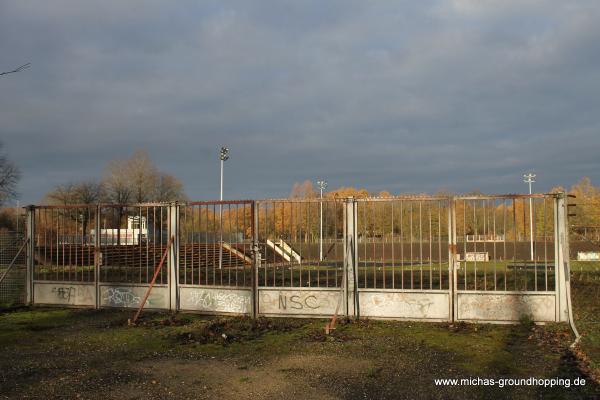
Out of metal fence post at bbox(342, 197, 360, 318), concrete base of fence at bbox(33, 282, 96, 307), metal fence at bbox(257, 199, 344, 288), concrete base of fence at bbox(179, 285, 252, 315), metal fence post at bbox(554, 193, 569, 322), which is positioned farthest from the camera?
concrete base of fence at bbox(33, 282, 96, 307)

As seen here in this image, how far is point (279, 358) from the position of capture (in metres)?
8.41

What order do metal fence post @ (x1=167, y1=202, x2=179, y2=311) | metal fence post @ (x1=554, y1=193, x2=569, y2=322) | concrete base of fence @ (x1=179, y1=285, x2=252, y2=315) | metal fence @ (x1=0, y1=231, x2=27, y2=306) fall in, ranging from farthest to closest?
metal fence @ (x1=0, y1=231, x2=27, y2=306) < metal fence post @ (x1=167, y1=202, x2=179, y2=311) < concrete base of fence @ (x1=179, y1=285, x2=252, y2=315) < metal fence post @ (x1=554, y1=193, x2=569, y2=322)

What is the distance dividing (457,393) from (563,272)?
525 cm

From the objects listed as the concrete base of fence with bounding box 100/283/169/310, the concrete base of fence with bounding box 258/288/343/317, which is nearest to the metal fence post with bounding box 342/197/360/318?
the concrete base of fence with bounding box 258/288/343/317

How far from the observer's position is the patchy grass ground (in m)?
6.71

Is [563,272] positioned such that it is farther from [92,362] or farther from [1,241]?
[1,241]

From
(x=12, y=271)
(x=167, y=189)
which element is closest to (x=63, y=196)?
(x=167, y=189)

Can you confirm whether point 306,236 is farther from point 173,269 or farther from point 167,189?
point 167,189

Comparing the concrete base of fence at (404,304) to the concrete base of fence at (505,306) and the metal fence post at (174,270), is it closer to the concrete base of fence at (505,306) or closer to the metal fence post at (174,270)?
the concrete base of fence at (505,306)

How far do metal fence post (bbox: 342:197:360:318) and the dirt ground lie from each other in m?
0.41

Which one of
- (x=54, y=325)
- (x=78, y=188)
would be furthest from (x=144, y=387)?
(x=78, y=188)

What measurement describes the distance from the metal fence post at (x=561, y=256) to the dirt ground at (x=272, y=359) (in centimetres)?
46

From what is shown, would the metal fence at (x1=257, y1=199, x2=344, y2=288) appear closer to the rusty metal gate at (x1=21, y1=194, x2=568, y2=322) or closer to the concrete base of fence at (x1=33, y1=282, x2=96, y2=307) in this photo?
the rusty metal gate at (x1=21, y1=194, x2=568, y2=322)

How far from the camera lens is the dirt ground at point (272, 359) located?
264 inches
